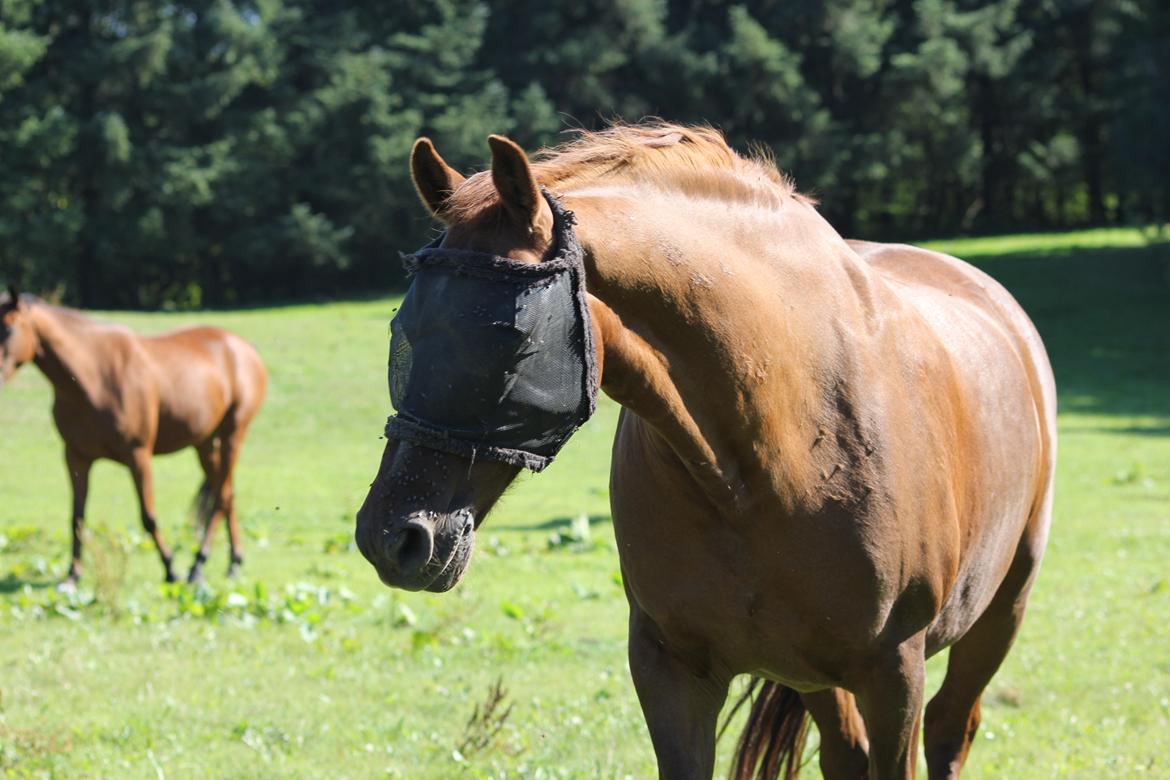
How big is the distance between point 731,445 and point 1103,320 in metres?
26.8

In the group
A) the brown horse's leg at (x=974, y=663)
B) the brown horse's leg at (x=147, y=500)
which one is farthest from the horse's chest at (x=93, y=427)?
the brown horse's leg at (x=974, y=663)

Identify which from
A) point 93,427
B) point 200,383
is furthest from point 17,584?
point 200,383

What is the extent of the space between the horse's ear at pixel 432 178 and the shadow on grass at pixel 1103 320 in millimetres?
16946

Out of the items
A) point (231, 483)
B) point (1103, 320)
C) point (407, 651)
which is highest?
point (407, 651)

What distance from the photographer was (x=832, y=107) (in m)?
39.5

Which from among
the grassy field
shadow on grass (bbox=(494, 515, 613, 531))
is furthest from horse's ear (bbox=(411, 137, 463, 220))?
shadow on grass (bbox=(494, 515, 613, 531))

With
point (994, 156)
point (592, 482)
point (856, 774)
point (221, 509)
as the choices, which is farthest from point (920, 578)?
point (994, 156)

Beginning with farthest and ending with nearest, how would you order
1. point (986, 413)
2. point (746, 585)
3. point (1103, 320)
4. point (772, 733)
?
point (1103, 320)
point (772, 733)
point (986, 413)
point (746, 585)

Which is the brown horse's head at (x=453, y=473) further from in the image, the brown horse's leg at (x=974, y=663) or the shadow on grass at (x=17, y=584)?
the shadow on grass at (x=17, y=584)

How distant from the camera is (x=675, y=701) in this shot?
295cm

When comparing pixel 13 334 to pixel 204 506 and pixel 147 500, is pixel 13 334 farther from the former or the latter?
pixel 204 506

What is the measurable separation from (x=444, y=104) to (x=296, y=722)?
33483mm

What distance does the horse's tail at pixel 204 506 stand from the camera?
1044cm

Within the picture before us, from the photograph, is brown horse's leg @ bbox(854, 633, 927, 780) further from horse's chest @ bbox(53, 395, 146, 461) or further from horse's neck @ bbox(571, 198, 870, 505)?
horse's chest @ bbox(53, 395, 146, 461)
